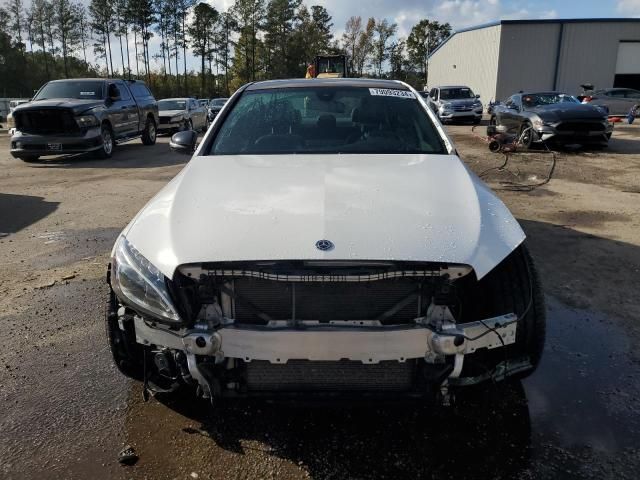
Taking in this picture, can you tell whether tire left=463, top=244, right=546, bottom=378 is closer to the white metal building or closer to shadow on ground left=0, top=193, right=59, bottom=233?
shadow on ground left=0, top=193, right=59, bottom=233

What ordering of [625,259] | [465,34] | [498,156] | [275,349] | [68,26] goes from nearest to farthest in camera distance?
1. [275,349]
2. [625,259]
3. [498,156]
4. [465,34]
5. [68,26]

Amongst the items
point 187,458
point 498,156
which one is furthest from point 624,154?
point 187,458

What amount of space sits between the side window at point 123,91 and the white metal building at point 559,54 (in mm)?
28494

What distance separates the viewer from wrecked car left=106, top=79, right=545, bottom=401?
2127 millimetres

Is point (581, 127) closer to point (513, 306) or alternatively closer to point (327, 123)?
point (327, 123)

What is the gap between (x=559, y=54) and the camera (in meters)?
35.7

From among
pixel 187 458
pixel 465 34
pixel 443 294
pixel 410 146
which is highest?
pixel 465 34

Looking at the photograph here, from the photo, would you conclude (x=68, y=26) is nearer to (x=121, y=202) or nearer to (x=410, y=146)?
(x=121, y=202)

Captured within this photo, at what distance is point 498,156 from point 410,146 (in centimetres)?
1019

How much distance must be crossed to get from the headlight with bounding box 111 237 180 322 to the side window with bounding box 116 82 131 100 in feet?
44.4

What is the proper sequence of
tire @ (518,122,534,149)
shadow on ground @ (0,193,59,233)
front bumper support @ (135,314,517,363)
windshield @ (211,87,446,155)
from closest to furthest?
front bumper support @ (135,314,517,363), windshield @ (211,87,446,155), shadow on ground @ (0,193,59,233), tire @ (518,122,534,149)

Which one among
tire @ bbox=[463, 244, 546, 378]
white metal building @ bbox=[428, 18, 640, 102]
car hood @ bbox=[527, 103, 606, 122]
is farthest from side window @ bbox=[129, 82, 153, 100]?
white metal building @ bbox=[428, 18, 640, 102]

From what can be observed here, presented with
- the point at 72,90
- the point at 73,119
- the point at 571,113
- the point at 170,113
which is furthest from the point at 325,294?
the point at 170,113

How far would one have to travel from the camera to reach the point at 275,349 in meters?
2.11
